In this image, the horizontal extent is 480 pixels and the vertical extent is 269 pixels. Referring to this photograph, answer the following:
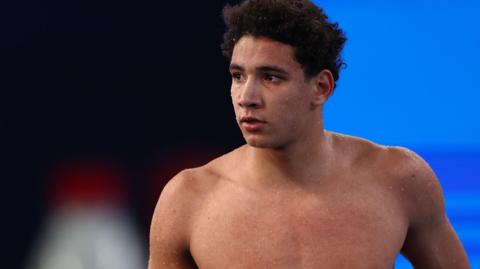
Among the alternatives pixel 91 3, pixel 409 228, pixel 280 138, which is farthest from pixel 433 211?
pixel 91 3

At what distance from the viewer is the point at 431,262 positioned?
211 centimetres

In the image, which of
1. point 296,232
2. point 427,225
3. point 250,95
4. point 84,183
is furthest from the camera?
point 84,183

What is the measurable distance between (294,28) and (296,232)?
0.41m

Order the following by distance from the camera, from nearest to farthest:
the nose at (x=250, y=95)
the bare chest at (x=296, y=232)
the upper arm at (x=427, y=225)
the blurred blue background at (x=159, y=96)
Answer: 1. the nose at (x=250, y=95)
2. the bare chest at (x=296, y=232)
3. the upper arm at (x=427, y=225)
4. the blurred blue background at (x=159, y=96)

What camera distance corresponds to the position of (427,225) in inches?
82.0

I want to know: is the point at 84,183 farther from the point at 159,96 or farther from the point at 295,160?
the point at 295,160

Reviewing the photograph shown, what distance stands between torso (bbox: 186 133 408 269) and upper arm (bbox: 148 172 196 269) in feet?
0.07

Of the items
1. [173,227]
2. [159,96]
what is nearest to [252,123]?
[173,227]

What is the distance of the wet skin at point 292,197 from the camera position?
74.9 inches

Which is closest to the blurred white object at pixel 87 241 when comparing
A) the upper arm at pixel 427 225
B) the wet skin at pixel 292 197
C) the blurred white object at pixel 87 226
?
the blurred white object at pixel 87 226

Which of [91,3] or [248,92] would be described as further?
[91,3]

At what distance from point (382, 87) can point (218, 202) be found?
39.9 inches

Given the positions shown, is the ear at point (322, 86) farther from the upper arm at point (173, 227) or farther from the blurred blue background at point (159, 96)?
the blurred blue background at point (159, 96)

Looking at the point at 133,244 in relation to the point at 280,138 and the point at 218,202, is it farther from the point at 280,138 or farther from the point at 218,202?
the point at 280,138
